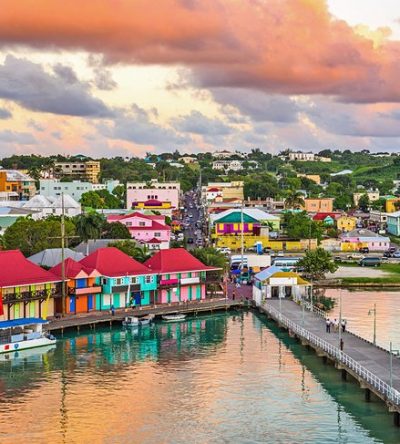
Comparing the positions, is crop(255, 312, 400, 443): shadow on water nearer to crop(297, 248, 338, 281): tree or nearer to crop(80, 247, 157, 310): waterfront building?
crop(80, 247, 157, 310): waterfront building

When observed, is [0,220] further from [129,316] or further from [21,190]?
[21,190]

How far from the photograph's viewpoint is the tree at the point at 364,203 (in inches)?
6093

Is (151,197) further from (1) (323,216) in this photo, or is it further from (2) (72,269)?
(2) (72,269)

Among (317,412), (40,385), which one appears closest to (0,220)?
(40,385)

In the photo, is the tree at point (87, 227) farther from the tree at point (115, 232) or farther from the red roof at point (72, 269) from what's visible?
the red roof at point (72, 269)

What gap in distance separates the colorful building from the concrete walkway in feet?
39.6

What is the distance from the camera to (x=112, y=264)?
60.4m

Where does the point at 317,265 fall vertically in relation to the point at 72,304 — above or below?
above

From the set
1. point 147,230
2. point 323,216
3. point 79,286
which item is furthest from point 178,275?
point 323,216

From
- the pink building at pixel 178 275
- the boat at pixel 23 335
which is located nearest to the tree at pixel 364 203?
the pink building at pixel 178 275

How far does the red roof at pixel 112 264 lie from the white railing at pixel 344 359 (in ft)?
32.0

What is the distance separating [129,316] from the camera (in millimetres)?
57344

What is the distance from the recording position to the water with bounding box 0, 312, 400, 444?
3353cm

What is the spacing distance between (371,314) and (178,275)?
13.5 m
